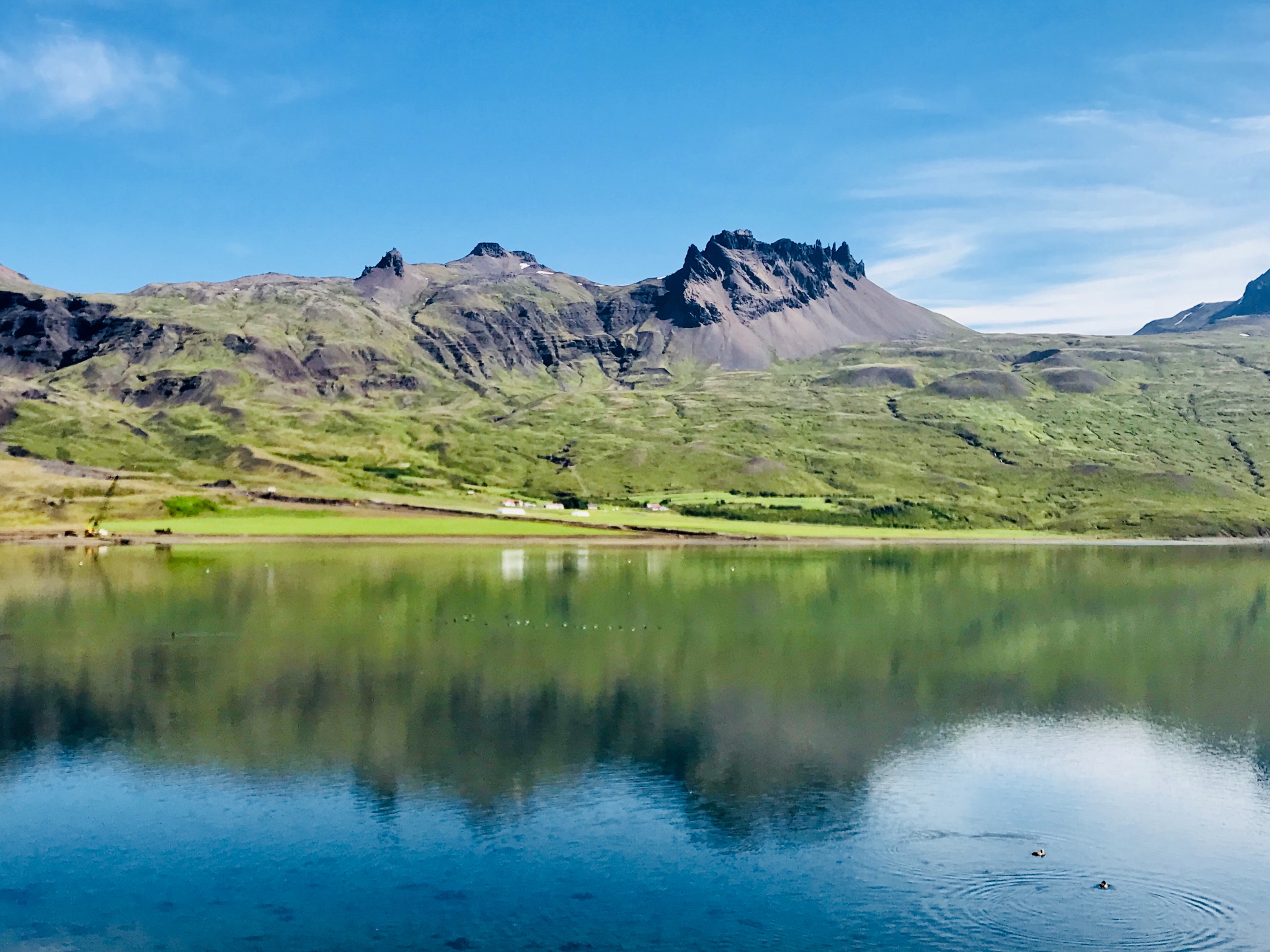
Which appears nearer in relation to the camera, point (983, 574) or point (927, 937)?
point (927, 937)

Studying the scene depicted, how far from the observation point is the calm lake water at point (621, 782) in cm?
4200

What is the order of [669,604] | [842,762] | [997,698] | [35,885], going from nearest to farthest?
[35,885] < [842,762] < [997,698] < [669,604]

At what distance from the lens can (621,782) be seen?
5934 centimetres

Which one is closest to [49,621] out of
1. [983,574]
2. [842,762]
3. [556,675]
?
[556,675]

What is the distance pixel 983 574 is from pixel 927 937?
494 ft

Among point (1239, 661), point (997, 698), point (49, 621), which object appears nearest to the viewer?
point (997, 698)

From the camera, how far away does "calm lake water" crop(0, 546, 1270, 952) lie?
42.0m

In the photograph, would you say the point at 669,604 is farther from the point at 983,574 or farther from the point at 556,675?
the point at 983,574

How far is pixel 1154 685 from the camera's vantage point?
296ft

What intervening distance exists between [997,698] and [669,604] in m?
53.7

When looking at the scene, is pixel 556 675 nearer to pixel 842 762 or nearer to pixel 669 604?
pixel 842 762

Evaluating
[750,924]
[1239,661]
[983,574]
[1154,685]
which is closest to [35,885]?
[750,924]

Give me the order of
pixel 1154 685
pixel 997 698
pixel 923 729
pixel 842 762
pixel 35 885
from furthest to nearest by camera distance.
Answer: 1. pixel 1154 685
2. pixel 997 698
3. pixel 923 729
4. pixel 842 762
5. pixel 35 885

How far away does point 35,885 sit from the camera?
143 feet
